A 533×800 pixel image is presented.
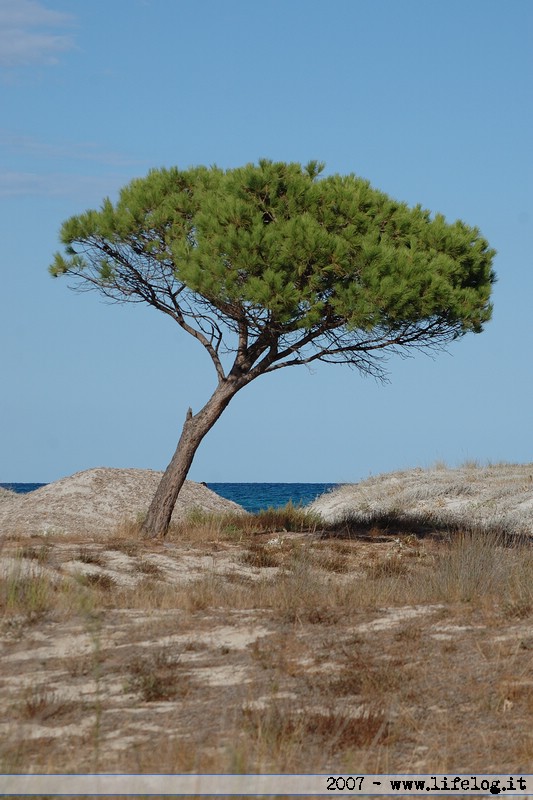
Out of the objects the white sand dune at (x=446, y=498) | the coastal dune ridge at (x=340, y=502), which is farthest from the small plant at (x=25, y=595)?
the white sand dune at (x=446, y=498)

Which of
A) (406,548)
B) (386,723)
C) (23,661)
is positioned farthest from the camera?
(406,548)

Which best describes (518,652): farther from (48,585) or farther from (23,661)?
(48,585)

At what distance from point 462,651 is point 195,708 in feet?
8.97

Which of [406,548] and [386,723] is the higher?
[406,548]

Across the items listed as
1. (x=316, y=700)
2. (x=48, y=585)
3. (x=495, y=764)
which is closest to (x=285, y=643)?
(x=316, y=700)

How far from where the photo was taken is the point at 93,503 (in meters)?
24.6

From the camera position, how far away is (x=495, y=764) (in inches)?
232

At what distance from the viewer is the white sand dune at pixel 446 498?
77.4ft

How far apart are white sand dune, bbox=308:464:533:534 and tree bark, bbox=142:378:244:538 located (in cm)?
632

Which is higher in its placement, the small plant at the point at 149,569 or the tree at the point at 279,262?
the tree at the point at 279,262

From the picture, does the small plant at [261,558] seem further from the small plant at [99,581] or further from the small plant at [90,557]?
the small plant at [99,581]

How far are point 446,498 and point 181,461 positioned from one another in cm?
1078

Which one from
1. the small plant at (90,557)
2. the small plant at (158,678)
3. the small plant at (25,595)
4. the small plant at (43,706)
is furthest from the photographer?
the small plant at (90,557)

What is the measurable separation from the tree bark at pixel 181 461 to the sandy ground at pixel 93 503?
11.6 feet
